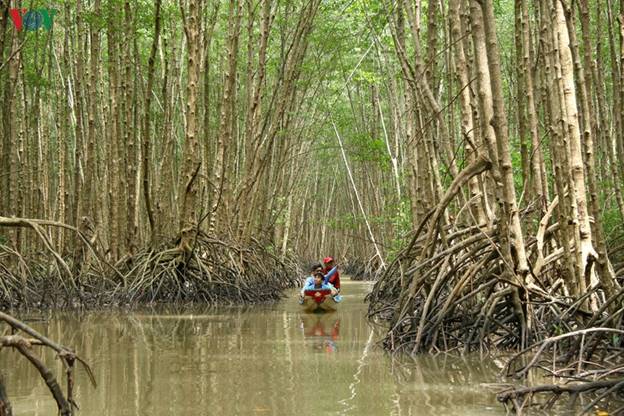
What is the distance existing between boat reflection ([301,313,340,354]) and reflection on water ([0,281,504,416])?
12 mm

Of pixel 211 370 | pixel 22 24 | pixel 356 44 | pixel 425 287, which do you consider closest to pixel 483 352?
pixel 425 287

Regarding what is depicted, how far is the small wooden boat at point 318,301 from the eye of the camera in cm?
1126

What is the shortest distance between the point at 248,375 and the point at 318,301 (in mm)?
6004

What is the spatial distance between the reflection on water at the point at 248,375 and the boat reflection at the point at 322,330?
0.01 metres

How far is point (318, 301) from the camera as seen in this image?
11.3 meters

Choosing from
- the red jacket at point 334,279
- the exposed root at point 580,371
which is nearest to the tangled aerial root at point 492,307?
the exposed root at point 580,371

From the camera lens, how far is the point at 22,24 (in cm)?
945

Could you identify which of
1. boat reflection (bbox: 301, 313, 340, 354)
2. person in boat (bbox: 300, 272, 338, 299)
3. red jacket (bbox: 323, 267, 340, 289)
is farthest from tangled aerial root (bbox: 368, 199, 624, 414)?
red jacket (bbox: 323, 267, 340, 289)

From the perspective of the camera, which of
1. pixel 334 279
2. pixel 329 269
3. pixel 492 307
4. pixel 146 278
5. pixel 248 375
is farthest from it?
pixel 329 269

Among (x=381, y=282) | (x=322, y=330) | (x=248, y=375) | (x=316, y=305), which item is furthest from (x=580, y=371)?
(x=316, y=305)

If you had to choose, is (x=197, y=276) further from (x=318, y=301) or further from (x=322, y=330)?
(x=322, y=330)

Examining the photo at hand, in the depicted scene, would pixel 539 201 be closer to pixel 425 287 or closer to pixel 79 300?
pixel 425 287

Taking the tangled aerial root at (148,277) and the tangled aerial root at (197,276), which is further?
the tangled aerial root at (197,276)

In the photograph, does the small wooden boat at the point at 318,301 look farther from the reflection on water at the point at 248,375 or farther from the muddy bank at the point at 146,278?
the reflection on water at the point at 248,375
